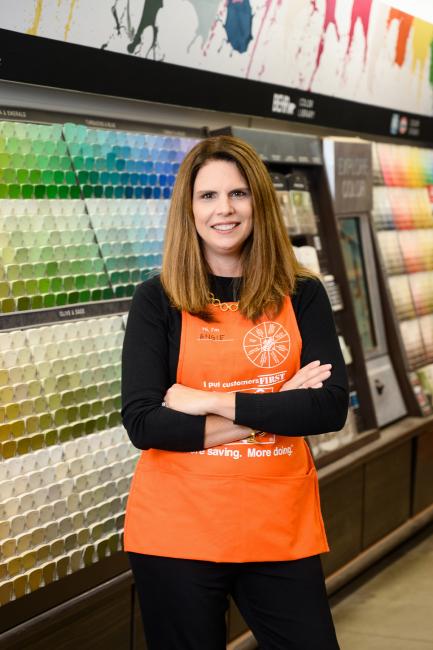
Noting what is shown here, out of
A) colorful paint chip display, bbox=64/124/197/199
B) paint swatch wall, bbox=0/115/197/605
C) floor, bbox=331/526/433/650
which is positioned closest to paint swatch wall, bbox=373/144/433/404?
floor, bbox=331/526/433/650

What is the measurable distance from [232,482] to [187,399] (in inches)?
8.3

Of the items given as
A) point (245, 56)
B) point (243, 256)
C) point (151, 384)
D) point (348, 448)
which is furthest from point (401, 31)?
point (151, 384)

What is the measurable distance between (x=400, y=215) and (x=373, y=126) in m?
0.56

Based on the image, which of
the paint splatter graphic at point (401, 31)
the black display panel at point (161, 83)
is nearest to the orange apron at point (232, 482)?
the black display panel at point (161, 83)

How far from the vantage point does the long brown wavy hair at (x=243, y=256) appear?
210 cm

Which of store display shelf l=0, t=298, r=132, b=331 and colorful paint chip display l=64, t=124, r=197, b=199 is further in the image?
colorful paint chip display l=64, t=124, r=197, b=199

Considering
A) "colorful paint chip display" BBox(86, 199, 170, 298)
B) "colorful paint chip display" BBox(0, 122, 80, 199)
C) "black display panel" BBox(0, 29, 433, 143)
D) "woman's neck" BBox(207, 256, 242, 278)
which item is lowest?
"woman's neck" BBox(207, 256, 242, 278)

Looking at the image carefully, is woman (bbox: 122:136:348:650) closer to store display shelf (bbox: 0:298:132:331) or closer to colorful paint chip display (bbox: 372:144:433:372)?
store display shelf (bbox: 0:298:132:331)

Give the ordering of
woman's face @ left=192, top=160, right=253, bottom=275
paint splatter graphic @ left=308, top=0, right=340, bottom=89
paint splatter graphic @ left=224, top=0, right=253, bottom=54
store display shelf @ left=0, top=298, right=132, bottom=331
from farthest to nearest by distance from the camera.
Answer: paint splatter graphic @ left=308, top=0, right=340, bottom=89
paint splatter graphic @ left=224, top=0, right=253, bottom=54
store display shelf @ left=0, top=298, right=132, bottom=331
woman's face @ left=192, top=160, right=253, bottom=275

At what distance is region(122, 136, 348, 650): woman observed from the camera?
199 centimetres

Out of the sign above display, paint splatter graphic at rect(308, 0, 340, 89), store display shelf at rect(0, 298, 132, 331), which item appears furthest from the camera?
paint splatter graphic at rect(308, 0, 340, 89)

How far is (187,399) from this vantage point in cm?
202

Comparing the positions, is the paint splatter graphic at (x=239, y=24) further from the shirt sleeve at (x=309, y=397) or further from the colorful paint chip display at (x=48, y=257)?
the shirt sleeve at (x=309, y=397)

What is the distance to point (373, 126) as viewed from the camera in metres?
5.29
